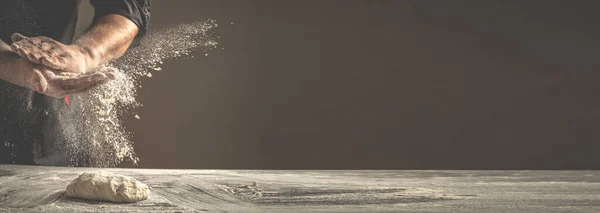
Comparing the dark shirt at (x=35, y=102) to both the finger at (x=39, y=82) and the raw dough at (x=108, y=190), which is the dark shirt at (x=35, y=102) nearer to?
the finger at (x=39, y=82)

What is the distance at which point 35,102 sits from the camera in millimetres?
2129

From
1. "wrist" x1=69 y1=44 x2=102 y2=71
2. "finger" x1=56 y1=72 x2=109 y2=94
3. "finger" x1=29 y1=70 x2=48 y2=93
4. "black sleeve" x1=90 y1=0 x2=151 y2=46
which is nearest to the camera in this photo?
"finger" x1=56 y1=72 x2=109 y2=94

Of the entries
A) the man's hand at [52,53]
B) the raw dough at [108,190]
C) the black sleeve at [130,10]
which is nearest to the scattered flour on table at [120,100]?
the black sleeve at [130,10]

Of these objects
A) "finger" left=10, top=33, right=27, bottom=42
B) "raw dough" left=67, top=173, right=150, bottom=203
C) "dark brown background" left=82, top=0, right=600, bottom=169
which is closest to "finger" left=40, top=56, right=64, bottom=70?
"finger" left=10, top=33, right=27, bottom=42

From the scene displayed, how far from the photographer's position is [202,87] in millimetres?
2373

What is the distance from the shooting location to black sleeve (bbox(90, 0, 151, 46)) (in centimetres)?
212

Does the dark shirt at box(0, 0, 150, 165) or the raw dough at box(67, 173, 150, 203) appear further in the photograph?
the dark shirt at box(0, 0, 150, 165)

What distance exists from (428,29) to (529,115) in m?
0.51

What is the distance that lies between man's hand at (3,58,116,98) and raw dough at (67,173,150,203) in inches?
19.5

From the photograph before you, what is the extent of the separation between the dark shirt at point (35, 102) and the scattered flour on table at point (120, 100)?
0.16 feet

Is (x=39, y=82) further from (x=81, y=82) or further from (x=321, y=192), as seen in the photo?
(x=321, y=192)

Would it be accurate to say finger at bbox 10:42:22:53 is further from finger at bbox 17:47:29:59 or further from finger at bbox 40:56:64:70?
finger at bbox 40:56:64:70

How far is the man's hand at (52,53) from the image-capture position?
1866mm

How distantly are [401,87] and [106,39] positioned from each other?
42.5 inches
